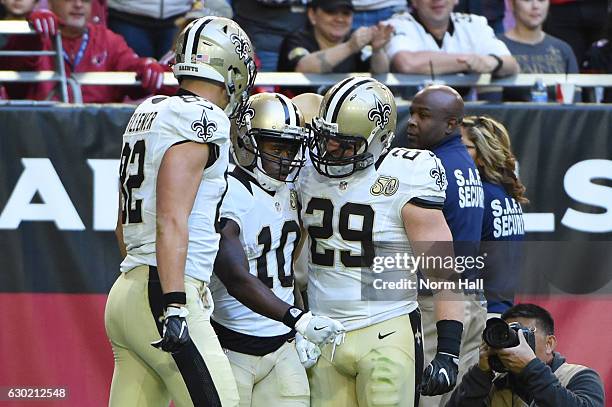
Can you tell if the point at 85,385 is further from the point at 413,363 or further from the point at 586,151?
the point at 586,151

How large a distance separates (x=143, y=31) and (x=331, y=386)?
350 cm

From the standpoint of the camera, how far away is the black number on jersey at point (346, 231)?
4.52 m

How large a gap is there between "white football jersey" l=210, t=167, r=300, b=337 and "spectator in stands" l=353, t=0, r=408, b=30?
318cm

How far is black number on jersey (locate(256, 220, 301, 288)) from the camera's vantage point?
4.52 m

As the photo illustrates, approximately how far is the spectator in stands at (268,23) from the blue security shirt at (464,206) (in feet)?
7.62

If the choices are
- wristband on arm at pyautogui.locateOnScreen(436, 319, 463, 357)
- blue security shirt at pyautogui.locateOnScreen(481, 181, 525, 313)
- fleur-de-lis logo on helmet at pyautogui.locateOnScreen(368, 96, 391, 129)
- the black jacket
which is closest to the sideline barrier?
blue security shirt at pyautogui.locateOnScreen(481, 181, 525, 313)

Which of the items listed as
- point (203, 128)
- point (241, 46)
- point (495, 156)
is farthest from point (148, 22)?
point (203, 128)

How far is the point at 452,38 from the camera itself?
Result: 7.12 meters

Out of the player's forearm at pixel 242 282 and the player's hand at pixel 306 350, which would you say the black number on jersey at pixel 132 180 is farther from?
the player's hand at pixel 306 350

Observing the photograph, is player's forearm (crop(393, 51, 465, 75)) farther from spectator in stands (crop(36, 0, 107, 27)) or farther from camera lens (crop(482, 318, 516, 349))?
camera lens (crop(482, 318, 516, 349))

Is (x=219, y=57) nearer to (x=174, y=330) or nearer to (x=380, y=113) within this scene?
(x=380, y=113)

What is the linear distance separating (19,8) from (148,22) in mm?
845

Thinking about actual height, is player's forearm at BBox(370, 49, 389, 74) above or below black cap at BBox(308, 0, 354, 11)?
below

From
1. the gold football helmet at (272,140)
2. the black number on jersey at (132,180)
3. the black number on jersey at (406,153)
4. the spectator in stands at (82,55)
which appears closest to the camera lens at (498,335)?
the black number on jersey at (406,153)
